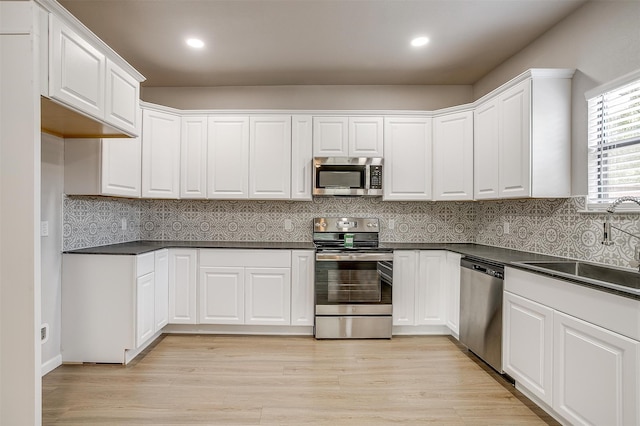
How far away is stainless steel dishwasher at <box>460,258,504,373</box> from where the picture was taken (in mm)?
2511

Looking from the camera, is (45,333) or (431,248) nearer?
(45,333)

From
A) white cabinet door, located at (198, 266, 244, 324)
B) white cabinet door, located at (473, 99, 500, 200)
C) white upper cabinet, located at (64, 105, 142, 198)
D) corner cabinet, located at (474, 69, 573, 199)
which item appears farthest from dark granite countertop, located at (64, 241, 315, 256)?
corner cabinet, located at (474, 69, 573, 199)

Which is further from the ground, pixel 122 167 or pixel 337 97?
pixel 337 97

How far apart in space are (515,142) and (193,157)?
315 centimetres

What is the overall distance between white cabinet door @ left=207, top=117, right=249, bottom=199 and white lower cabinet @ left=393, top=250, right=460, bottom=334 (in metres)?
1.87

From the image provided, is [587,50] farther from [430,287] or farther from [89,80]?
[89,80]

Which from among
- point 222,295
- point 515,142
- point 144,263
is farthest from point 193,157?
point 515,142

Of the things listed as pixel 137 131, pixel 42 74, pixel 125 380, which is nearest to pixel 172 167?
pixel 137 131

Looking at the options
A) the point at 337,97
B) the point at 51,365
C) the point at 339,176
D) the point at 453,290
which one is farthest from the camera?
the point at 337,97

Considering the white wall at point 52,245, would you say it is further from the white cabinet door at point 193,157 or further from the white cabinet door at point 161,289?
the white cabinet door at point 193,157

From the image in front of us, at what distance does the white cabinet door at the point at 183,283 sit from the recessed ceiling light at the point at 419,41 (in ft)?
9.61

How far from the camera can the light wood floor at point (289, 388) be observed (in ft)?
6.78

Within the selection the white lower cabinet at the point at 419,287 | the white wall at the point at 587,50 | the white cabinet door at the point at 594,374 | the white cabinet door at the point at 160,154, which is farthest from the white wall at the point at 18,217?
the white wall at the point at 587,50

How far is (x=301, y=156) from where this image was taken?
3.58 m
